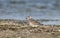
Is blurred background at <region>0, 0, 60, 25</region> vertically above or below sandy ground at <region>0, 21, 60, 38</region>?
below

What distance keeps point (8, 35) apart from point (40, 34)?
103 centimetres

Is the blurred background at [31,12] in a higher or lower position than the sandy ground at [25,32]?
lower

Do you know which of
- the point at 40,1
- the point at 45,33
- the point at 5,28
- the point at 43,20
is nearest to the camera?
the point at 45,33

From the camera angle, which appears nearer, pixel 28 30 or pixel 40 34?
pixel 40 34

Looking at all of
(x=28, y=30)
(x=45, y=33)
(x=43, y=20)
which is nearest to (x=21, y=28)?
(x=28, y=30)

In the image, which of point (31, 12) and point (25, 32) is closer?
point (25, 32)

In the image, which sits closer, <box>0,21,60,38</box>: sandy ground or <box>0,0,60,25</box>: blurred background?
<box>0,21,60,38</box>: sandy ground

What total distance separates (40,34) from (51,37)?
44cm

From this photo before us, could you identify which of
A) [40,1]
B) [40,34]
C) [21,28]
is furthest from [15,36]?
[40,1]

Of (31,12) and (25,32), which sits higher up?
(25,32)

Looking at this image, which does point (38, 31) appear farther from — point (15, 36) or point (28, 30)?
point (15, 36)

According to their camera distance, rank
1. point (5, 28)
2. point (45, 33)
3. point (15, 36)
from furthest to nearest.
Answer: point (5, 28), point (45, 33), point (15, 36)

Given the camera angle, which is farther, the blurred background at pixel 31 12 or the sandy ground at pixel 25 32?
the blurred background at pixel 31 12

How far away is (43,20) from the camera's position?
523 inches
